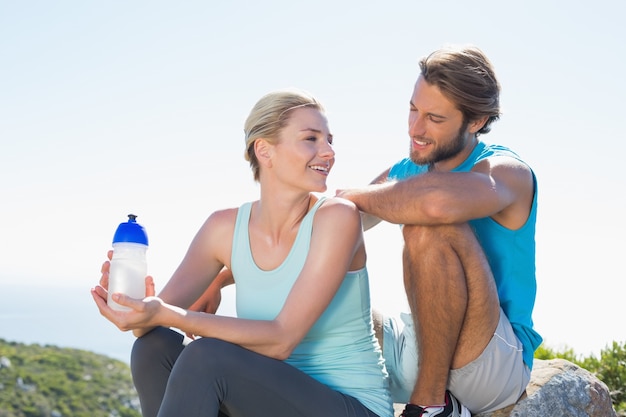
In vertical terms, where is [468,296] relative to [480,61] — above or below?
below

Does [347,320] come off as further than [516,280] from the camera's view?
No

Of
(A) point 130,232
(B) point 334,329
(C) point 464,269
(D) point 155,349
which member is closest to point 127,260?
(A) point 130,232

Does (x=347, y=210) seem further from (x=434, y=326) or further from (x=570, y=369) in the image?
(x=570, y=369)

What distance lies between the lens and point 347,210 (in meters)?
3.36

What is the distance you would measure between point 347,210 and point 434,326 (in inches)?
28.9

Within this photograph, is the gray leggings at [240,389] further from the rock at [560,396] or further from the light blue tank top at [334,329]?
the rock at [560,396]

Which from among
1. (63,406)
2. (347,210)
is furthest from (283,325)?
(63,406)

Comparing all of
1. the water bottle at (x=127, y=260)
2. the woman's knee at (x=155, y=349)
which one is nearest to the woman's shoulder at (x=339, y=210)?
the water bottle at (x=127, y=260)

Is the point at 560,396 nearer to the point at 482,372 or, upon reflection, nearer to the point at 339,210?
the point at 482,372

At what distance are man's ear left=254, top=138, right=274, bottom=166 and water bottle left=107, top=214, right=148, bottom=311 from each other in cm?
75

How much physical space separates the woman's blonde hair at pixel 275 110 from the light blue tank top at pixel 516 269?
1.24 metres

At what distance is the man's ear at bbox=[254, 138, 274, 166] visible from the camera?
3586 mm

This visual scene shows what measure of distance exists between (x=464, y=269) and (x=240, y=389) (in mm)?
1294

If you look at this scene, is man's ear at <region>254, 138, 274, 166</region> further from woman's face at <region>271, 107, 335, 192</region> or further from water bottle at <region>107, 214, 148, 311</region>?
water bottle at <region>107, 214, 148, 311</region>
